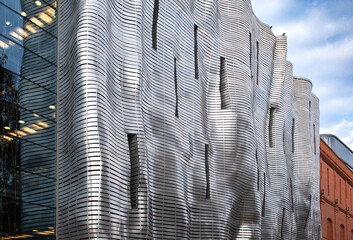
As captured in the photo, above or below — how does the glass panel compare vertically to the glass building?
above

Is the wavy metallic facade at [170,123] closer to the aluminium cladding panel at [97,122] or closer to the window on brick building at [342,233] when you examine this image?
the aluminium cladding panel at [97,122]

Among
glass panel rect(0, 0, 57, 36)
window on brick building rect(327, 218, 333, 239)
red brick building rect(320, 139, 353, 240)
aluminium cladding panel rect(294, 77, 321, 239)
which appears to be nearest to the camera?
glass panel rect(0, 0, 57, 36)

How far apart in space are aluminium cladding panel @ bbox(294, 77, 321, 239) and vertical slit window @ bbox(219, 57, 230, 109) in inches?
441

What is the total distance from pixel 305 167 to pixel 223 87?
12348 mm

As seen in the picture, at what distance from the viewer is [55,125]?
55.7 feet

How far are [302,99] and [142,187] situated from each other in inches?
889

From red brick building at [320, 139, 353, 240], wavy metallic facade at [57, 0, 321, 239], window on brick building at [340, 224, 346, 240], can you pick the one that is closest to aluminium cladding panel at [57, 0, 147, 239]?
wavy metallic facade at [57, 0, 321, 239]

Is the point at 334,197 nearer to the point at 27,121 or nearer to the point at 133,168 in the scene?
the point at 133,168

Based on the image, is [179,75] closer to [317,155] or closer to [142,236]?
[142,236]

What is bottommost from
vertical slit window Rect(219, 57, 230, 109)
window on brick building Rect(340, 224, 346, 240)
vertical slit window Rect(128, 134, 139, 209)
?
window on brick building Rect(340, 224, 346, 240)

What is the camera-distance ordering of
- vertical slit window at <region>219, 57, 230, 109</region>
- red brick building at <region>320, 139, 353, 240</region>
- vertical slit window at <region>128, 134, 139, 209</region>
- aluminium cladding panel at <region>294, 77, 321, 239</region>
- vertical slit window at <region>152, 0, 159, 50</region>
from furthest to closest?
red brick building at <region>320, 139, 353, 240</region> → aluminium cladding panel at <region>294, 77, 321, 239</region> → vertical slit window at <region>219, 57, 230, 109</region> → vertical slit window at <region>152, 0, 159, 50</region> → vertical slit window at <region>128, 134, 139, 209</region>

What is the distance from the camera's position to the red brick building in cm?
4303

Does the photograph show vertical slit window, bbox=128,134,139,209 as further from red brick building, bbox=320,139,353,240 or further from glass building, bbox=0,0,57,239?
red brick building, bbox=320,139,353,240

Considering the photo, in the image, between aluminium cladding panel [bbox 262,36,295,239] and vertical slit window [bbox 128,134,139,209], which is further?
aluminium cladding panel [bbox 262,36,295,239]
